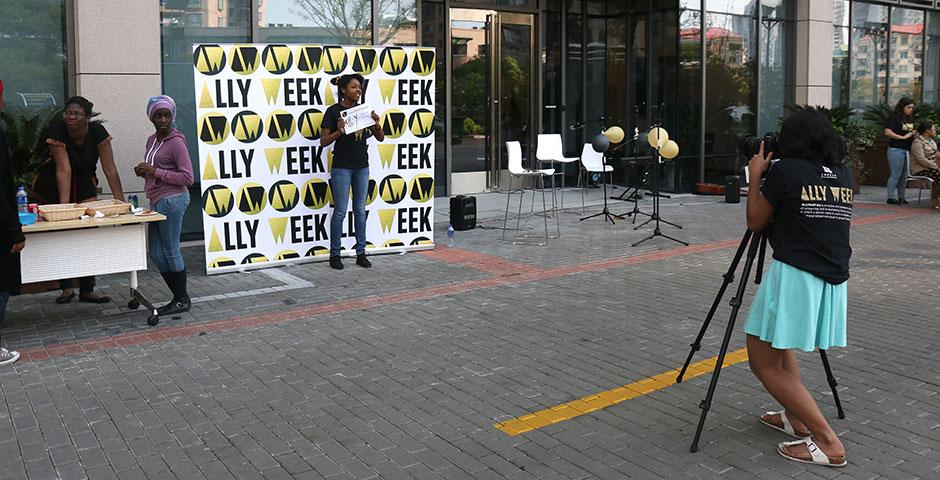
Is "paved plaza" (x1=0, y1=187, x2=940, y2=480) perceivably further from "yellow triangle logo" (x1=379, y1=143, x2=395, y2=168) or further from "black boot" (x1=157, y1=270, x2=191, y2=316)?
"yellow triangle logo" (x1=379, y1=143, x2=395, y2=168)

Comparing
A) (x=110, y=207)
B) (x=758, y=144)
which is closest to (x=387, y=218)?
(x=110, y=207)

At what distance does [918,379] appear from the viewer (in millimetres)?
6027

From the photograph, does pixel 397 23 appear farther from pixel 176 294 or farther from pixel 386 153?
pixel 176 294

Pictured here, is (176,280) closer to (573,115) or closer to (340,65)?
(340,65)

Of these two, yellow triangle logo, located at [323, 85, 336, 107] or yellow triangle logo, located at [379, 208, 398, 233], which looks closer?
yellow triangle logo, located at [323, 85, 336, 107]

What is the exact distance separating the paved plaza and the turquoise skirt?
650mm

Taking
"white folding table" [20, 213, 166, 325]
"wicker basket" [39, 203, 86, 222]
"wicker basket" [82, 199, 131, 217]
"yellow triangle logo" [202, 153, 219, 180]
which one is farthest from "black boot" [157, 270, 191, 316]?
"yellow triangle logo" [202, 153, 219, 180]

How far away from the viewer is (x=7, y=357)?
646 centimetres

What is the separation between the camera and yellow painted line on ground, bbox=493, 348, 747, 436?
5219mm

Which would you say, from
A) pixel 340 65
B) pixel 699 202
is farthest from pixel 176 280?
pixel 699 202

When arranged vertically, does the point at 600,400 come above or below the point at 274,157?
below

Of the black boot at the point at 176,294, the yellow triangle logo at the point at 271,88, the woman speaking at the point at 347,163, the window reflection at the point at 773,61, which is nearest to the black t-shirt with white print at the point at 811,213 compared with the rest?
the black boot at the point at 176,294

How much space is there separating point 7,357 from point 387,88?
5.67m

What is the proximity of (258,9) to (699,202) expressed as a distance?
872 centimetres
